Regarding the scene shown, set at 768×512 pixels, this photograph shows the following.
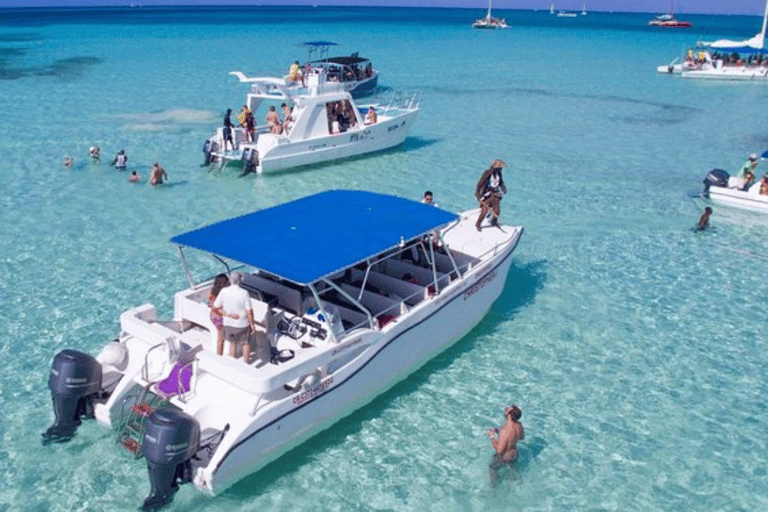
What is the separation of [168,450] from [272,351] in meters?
2.38

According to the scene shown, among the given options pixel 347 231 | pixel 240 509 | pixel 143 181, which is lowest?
pixel 240 509

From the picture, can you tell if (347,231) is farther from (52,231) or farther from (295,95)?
(295,95)

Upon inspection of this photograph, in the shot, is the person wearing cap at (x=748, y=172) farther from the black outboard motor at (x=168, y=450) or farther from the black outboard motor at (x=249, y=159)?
the black outboard motor at (x=168, y=450)

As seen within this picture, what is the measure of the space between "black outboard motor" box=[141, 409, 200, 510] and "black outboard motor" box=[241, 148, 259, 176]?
15.5 m

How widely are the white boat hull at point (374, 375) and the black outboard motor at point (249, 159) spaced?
39.1ft

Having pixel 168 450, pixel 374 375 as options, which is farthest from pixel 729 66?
pixel 168 450

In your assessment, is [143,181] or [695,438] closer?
[695,438]

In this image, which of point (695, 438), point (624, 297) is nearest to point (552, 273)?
point (624, 297)

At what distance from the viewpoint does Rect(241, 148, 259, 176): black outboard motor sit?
22609mm

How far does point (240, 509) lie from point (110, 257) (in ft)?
30.9

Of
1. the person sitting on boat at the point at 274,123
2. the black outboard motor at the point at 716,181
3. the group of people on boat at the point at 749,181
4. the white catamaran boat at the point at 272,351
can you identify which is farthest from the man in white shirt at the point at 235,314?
the group of people on boat at the point at 749,181

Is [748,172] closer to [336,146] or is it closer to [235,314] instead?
[336,146]

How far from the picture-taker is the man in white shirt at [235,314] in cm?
903

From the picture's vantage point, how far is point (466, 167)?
24.5 meters
